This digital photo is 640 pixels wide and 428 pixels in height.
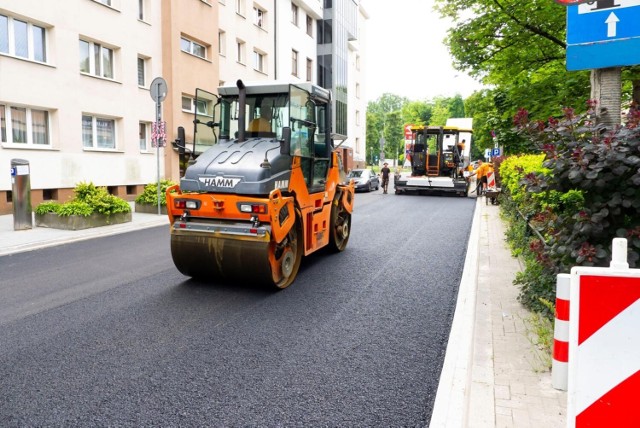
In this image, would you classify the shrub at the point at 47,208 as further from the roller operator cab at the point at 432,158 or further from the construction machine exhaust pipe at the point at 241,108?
the roller operator cab at the point at 432,158

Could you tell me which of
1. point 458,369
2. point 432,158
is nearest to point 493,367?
point 458,369

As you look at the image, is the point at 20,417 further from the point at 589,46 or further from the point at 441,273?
the point at 441,273

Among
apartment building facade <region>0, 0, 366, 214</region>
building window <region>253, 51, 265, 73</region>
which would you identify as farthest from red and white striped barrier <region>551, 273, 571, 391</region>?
building window <region>253, 51, 265, 73</region>

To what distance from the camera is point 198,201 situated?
6.38 m

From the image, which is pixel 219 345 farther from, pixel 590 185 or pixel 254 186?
pixel 590 185

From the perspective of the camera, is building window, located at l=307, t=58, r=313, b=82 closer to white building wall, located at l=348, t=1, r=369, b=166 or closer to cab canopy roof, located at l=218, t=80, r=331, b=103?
white building wall, located at l=348, t=1, r=369, b=166

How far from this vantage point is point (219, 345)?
4.57 metres

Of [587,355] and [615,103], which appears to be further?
[615,103]

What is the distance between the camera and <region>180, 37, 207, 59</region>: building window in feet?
76.7

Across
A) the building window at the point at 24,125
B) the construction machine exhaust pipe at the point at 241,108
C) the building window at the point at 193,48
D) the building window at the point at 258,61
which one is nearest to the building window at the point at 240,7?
the building window at the point at 258,61

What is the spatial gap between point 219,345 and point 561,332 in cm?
281

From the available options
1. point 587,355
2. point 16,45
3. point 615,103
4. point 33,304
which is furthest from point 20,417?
point 16,45

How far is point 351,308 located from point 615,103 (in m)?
3.25

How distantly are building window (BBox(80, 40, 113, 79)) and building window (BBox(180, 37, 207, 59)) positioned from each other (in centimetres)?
420
